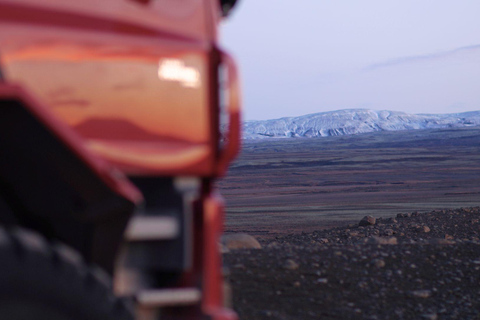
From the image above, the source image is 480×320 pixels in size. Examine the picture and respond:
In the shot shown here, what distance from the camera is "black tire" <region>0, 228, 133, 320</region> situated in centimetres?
151

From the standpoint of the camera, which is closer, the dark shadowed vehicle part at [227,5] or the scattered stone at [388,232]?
the dark shadowed vehicle part at [227,5]

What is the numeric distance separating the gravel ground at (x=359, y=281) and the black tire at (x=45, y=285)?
3.51m

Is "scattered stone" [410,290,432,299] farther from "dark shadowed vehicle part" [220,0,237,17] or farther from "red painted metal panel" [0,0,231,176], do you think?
"red painted metal panel" [0,0,231,176]

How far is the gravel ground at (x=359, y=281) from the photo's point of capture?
18.0 ft

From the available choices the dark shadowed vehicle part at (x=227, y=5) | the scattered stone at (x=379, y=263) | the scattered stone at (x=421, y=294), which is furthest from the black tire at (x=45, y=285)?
the scattered stone at (x=379, y=263)

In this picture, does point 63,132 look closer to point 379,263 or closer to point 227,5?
point 227,5

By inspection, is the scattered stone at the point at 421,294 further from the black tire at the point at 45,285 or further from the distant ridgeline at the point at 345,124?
the distant ridgeline at the point at 345,124

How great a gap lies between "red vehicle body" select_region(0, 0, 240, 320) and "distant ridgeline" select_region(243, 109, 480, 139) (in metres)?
172

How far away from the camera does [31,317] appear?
1566 millimetres

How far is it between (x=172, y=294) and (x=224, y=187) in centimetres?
2834

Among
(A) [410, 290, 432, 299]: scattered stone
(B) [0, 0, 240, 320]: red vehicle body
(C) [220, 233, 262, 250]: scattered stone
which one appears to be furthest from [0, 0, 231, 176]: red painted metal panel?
(C) [220, 233, 262, 250]: scattered stone

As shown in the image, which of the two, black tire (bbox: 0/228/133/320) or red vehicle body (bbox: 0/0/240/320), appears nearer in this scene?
black tire (bbox: 0/228/133/320)

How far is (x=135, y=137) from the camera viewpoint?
6.82 ft

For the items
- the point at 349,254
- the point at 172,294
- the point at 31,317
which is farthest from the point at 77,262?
the point at 349,254
